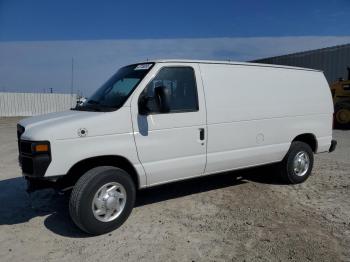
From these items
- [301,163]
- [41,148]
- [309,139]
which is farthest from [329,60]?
[41,148]

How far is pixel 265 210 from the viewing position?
540 cm

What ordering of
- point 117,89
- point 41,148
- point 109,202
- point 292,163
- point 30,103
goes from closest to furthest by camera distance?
1. point 41,148
2. point 109,202
3. point 117,89
4. point 292,163
5. point 30,103

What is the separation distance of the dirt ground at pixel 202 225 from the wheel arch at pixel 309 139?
678 millimetres

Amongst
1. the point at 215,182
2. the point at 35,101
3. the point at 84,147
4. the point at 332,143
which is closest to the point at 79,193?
the point at 84,147

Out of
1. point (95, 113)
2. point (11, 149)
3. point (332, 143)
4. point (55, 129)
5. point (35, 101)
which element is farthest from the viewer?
point (35, 101)

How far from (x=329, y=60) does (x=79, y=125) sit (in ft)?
72.9

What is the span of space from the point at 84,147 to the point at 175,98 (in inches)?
57.9

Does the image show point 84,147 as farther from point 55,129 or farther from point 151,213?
point 151,213

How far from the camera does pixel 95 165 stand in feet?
15.7

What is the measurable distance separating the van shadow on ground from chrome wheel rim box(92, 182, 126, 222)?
33 cm

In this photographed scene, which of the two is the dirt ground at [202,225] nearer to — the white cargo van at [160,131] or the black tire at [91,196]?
the black tire at [91,196]

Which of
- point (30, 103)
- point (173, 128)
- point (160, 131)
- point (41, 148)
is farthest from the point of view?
point (30, 103)

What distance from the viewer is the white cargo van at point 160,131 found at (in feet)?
14.4

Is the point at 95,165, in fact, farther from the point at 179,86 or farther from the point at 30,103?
the point at 30,103
